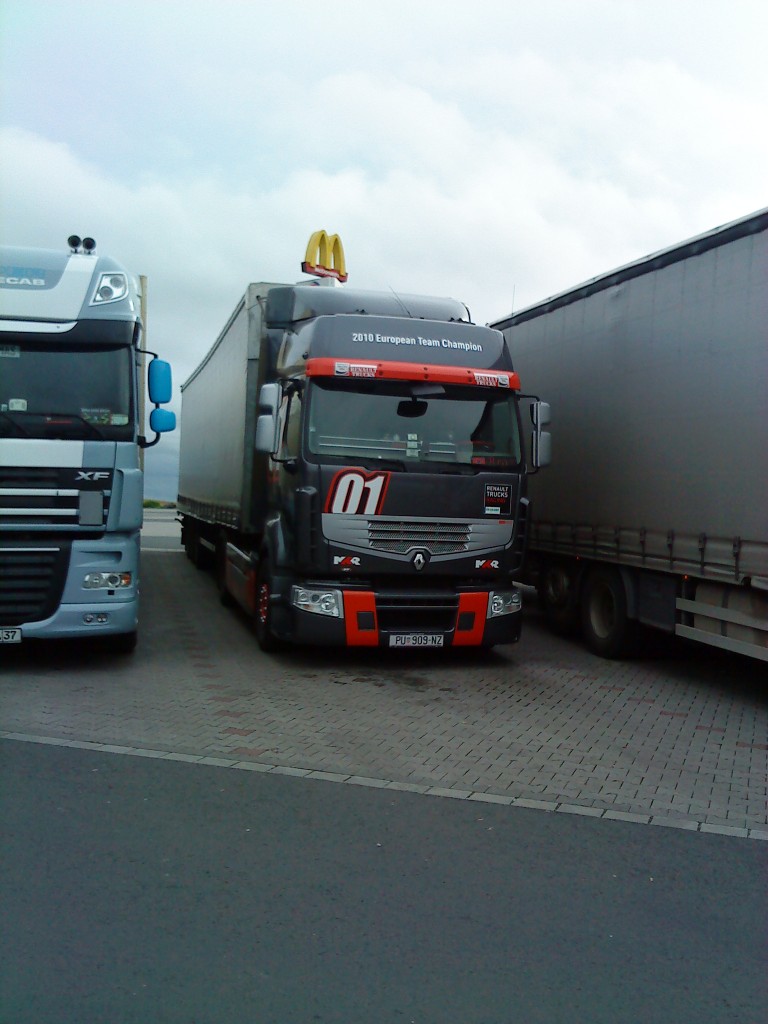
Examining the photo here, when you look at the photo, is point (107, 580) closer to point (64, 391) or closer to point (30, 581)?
point (30, 581)

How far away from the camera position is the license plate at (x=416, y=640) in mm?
9648

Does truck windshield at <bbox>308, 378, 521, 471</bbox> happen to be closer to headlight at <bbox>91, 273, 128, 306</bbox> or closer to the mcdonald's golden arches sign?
headlight at <bbox>91, 273, 128, 306</bbox>

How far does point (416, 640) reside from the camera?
970cm

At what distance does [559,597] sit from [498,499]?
2955 millimetres

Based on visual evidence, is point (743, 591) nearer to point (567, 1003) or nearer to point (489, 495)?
point (489, 495)

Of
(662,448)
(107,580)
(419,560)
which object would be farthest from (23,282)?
(662,448)

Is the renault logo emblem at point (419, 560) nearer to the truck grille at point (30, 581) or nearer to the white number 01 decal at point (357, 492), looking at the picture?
the white number 01 decal at point (357, 492)

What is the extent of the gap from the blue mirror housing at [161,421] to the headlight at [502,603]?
363cm

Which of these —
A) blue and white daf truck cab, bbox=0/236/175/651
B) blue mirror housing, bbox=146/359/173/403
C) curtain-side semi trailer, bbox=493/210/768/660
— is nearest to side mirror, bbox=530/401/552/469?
curtain-side semi trailer, bbox=493/210/768/660

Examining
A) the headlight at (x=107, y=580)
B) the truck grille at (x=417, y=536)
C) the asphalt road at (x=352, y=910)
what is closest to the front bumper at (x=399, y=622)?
the truck grille at (x=417, y=536)

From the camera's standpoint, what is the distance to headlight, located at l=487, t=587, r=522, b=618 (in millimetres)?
9953

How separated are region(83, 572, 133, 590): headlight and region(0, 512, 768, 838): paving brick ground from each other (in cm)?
83

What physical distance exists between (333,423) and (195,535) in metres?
11.5

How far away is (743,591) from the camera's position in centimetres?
842
